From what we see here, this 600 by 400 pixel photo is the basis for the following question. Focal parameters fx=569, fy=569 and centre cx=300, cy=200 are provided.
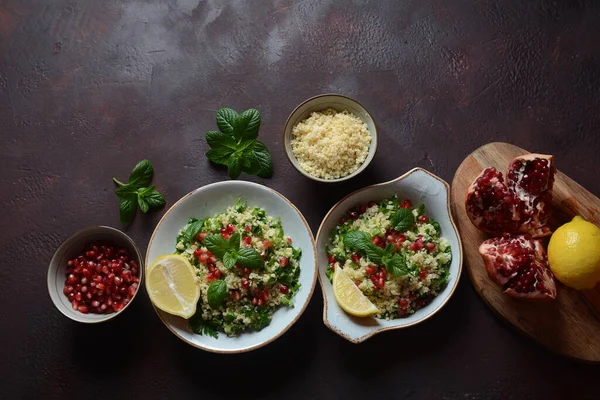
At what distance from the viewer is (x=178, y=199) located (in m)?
4.00

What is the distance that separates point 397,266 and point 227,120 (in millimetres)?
1480

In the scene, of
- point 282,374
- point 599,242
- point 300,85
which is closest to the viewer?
point 599,242

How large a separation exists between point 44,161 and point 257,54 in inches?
67.5

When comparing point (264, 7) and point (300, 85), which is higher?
point (264, 7)

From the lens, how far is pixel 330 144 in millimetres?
3600

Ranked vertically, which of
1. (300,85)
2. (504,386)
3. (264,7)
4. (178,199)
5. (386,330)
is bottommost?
(504,386)

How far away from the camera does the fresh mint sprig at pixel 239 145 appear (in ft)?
12.5

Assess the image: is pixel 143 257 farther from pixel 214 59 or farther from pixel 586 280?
pixel 586 280

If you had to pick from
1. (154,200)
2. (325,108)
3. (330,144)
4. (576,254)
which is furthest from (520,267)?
(154,200)

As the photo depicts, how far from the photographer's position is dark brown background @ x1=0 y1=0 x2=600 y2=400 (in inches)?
150

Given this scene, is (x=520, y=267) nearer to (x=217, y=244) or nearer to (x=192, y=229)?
(x=217, y=244)

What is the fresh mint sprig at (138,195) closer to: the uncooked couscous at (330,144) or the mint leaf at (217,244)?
the mint leaf at (217,244)

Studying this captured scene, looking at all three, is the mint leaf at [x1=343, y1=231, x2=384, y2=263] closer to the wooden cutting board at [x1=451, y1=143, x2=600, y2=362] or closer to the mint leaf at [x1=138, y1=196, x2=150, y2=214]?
the wooden cutting board at [x1=451, y1=143, x2=600, y2=362]

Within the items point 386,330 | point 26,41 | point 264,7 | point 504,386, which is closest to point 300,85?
point 264,7
